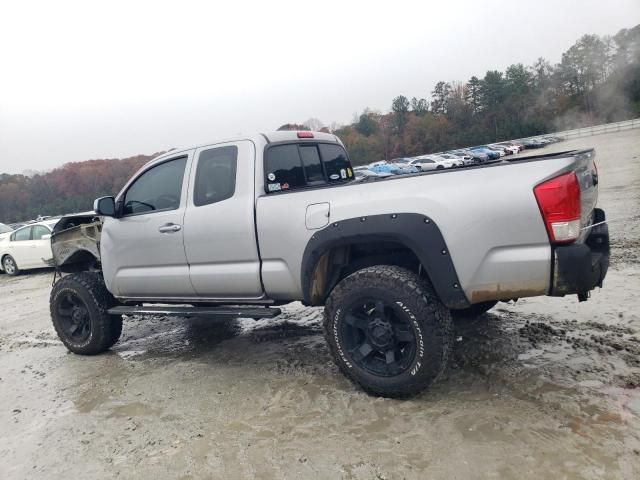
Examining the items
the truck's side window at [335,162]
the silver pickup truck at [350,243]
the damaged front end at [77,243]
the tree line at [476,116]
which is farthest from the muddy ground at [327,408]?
the tree line at [476,116]

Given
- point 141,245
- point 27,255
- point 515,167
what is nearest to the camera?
point 515,167

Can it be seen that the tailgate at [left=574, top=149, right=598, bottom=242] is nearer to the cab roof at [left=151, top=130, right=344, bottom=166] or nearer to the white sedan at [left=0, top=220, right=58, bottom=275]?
the cab roof at [left=151, top=130, right=344, bottom=166]

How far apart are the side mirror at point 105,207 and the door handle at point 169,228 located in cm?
62

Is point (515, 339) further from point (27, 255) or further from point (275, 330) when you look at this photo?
point (27, 255)

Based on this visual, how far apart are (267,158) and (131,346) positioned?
9.55 ft

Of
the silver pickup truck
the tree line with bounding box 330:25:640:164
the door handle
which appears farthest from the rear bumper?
the tree line with bounding box 330:25:640:164

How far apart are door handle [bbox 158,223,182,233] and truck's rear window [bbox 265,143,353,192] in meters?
0.93

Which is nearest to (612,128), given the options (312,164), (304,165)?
(312,164)

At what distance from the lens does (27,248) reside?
42.3 ft

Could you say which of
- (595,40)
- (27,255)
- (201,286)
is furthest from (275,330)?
(595,40)

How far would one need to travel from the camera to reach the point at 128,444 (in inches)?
126

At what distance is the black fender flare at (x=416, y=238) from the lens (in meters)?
3.04

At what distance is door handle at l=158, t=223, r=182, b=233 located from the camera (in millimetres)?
4219

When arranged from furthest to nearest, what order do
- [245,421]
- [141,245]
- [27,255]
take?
1. [27,255]
2. [141,245]
3. [245,421]
